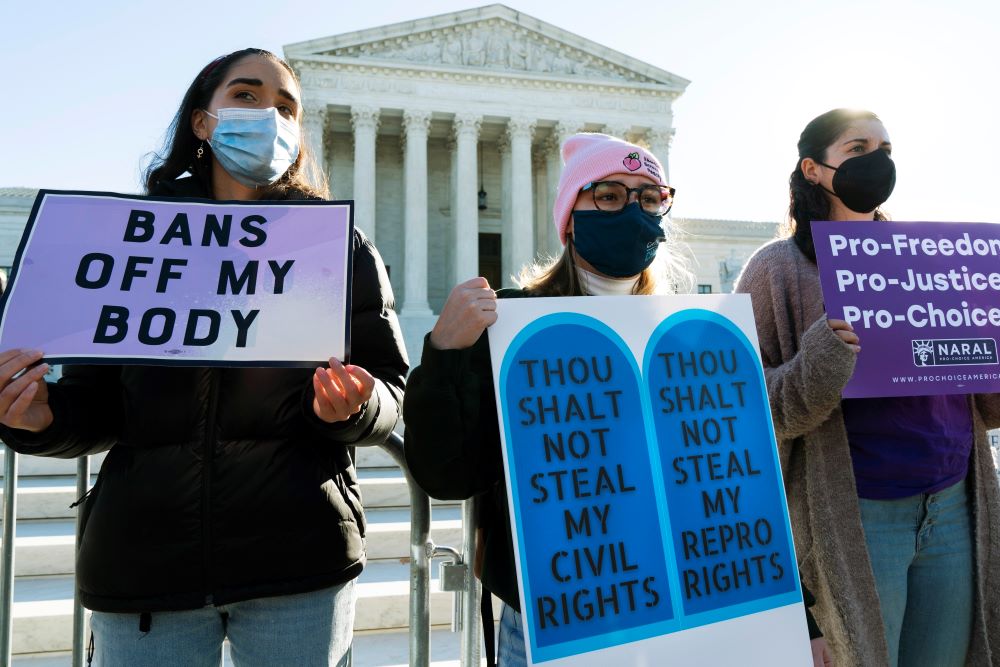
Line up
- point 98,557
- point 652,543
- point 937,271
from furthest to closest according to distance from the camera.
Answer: point 937,271 < point 98,557 < point 652,543

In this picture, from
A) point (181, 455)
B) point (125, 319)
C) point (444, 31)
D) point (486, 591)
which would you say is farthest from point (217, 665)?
point (444, 31)

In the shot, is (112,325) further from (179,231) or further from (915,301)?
(915,301)

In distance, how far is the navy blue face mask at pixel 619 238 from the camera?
7.13ft

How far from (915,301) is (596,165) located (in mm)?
1386

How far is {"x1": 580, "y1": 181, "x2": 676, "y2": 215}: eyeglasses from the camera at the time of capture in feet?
7.34

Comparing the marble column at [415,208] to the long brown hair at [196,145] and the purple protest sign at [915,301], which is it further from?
the purple protest sign at [915,301]

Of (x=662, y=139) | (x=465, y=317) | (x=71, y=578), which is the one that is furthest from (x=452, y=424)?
(x=662, y=139)

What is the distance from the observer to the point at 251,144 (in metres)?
2.38

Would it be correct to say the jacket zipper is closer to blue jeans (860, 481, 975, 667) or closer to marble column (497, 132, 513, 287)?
blue jeans (860, 481, 975, 667)

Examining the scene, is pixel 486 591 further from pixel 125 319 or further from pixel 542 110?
pixel 542 110

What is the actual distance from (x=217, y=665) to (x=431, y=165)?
36003mm

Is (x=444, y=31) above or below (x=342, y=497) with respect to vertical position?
above

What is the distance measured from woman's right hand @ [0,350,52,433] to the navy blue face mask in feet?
5.28

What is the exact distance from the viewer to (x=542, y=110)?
3412 centimetres
